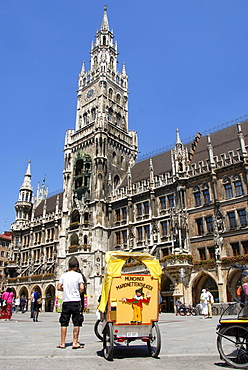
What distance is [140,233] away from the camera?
36000mm

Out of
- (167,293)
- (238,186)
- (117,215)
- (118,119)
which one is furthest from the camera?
(118,119)

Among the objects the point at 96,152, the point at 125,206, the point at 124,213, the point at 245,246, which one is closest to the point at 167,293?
the point at 245,246

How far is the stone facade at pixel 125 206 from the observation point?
2923 centimetres

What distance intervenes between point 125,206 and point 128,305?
3192 cm

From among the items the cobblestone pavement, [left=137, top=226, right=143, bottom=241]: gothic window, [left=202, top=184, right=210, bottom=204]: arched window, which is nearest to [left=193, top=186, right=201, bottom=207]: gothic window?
[left=202, top=184, right=210, bottom=204]: arched window

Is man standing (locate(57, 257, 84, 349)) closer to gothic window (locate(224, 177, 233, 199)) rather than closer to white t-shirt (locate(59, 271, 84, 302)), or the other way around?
white t-shirt (locate(59, 271, 84, 302))

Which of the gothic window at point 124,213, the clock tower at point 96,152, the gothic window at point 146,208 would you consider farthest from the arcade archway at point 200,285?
the gothic window at point 124,213

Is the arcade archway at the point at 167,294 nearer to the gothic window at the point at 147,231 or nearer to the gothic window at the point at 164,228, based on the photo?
the gothic window at the point at 164,228

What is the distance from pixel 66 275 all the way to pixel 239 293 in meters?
3.74

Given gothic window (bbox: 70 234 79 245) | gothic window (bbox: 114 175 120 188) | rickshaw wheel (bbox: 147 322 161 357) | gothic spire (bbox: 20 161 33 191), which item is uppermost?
gothic spire (bbox: 20 161 33 191)

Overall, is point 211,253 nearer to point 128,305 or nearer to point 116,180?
point 116,180

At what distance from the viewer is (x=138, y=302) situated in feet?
22.9

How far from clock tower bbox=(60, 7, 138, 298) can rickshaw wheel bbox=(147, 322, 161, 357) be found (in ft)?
99.5

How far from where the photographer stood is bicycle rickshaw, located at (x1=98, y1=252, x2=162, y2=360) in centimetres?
670
